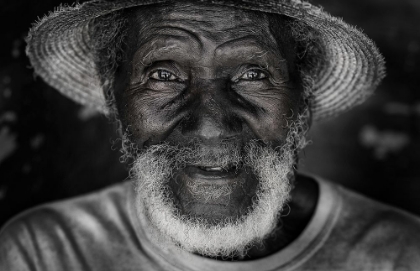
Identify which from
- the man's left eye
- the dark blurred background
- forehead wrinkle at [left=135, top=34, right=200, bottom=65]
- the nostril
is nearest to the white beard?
the nostril

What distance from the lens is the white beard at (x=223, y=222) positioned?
231 cm

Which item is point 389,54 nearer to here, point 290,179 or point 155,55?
point 290,179

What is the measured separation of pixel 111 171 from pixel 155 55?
1.60 m

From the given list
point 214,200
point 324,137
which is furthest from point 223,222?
point 324,137

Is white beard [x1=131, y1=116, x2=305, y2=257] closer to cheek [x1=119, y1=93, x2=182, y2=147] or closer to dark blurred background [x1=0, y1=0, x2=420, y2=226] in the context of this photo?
cheek [x1=119, y1=93, x2=182, y2=147]

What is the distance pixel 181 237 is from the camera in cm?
237

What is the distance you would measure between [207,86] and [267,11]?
342 mm

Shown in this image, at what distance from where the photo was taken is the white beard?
2307 millimetres

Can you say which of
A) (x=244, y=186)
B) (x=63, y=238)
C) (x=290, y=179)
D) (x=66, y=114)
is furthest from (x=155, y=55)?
(x=66, y=114)

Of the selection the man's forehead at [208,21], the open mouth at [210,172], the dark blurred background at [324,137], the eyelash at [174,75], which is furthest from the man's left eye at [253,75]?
the dark blurred background at [324,137]

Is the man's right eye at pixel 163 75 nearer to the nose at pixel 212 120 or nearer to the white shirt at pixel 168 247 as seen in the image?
the nose at pixel 212 120

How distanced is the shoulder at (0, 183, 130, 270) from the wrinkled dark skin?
1.77 ft

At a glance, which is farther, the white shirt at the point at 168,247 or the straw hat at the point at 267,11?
the white shirt at the point at 168,247

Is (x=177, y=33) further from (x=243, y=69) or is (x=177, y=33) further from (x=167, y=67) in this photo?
(x=243, y=69)
